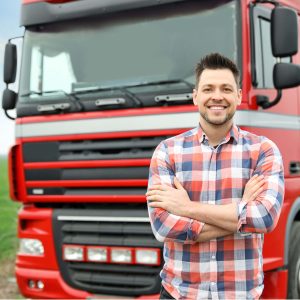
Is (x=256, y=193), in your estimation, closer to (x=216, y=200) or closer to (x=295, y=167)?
(x=216, y=200)

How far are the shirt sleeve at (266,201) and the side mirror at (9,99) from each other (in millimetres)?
3028

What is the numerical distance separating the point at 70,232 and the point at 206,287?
2.32 m

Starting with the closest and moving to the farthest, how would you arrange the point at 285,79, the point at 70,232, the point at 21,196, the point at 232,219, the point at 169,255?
the point at 232,219, the point at 169,255, the point at 285,79, the point at 70,232, the point at 21,196

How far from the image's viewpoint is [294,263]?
447 centimetres

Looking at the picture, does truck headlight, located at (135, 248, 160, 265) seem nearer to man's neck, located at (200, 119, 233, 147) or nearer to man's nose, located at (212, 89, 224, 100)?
man's neck, located at (200, 119, 233, 147)

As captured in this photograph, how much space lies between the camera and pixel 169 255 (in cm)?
242

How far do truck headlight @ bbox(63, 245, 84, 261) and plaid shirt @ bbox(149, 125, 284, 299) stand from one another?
2.01m

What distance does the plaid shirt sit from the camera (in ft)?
7.58

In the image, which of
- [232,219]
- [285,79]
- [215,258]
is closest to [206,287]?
[215,258]

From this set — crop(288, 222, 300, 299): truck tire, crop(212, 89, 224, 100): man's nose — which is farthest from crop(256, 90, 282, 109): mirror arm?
crop(212, 89, 224, 100): man's nose

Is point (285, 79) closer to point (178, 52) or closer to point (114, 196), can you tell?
point (178, 52)

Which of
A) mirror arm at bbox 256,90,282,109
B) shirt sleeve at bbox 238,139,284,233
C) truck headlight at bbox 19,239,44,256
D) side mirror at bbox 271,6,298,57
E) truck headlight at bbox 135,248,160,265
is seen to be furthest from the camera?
truck headlight at bbox 19,239,44,256

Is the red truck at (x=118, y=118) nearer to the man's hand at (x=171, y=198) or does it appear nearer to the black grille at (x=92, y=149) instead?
the black grille at (x=92, y=149)

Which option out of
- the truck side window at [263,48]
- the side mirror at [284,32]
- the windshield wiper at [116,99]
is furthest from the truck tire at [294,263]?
the windshield wiper at [116,99]
